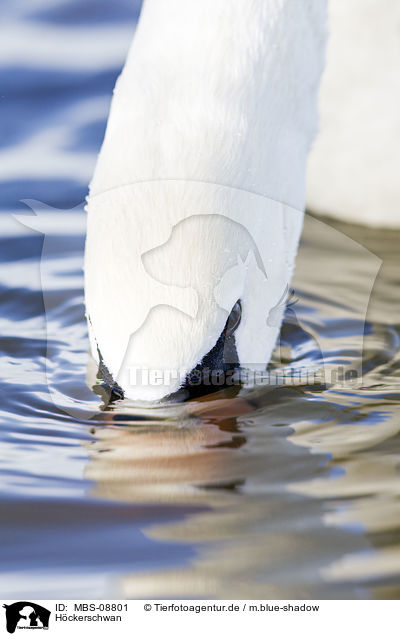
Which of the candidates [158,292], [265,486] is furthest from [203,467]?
[158,292]

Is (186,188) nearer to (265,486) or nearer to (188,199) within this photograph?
(188,199)

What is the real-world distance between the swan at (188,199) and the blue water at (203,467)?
0.20 metres

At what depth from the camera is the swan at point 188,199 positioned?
3020 mm

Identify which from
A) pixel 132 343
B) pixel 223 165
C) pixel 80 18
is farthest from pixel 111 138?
pixel 80 18

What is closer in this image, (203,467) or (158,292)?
(158,292)

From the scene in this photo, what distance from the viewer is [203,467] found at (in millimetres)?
3223

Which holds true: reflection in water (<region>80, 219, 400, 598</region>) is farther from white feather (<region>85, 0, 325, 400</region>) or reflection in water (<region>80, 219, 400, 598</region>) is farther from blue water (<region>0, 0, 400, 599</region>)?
white feather (<region>85, 0, 325, 400</region>)

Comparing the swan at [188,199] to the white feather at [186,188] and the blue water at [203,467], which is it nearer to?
the white feather at [186,188]

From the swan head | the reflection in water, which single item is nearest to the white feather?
the swan head

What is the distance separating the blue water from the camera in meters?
2.91

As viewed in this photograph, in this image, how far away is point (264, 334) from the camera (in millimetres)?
3889

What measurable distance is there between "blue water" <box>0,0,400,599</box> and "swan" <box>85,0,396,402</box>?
197mm

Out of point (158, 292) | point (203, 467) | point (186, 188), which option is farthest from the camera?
point (203, 467)

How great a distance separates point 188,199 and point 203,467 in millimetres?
725
